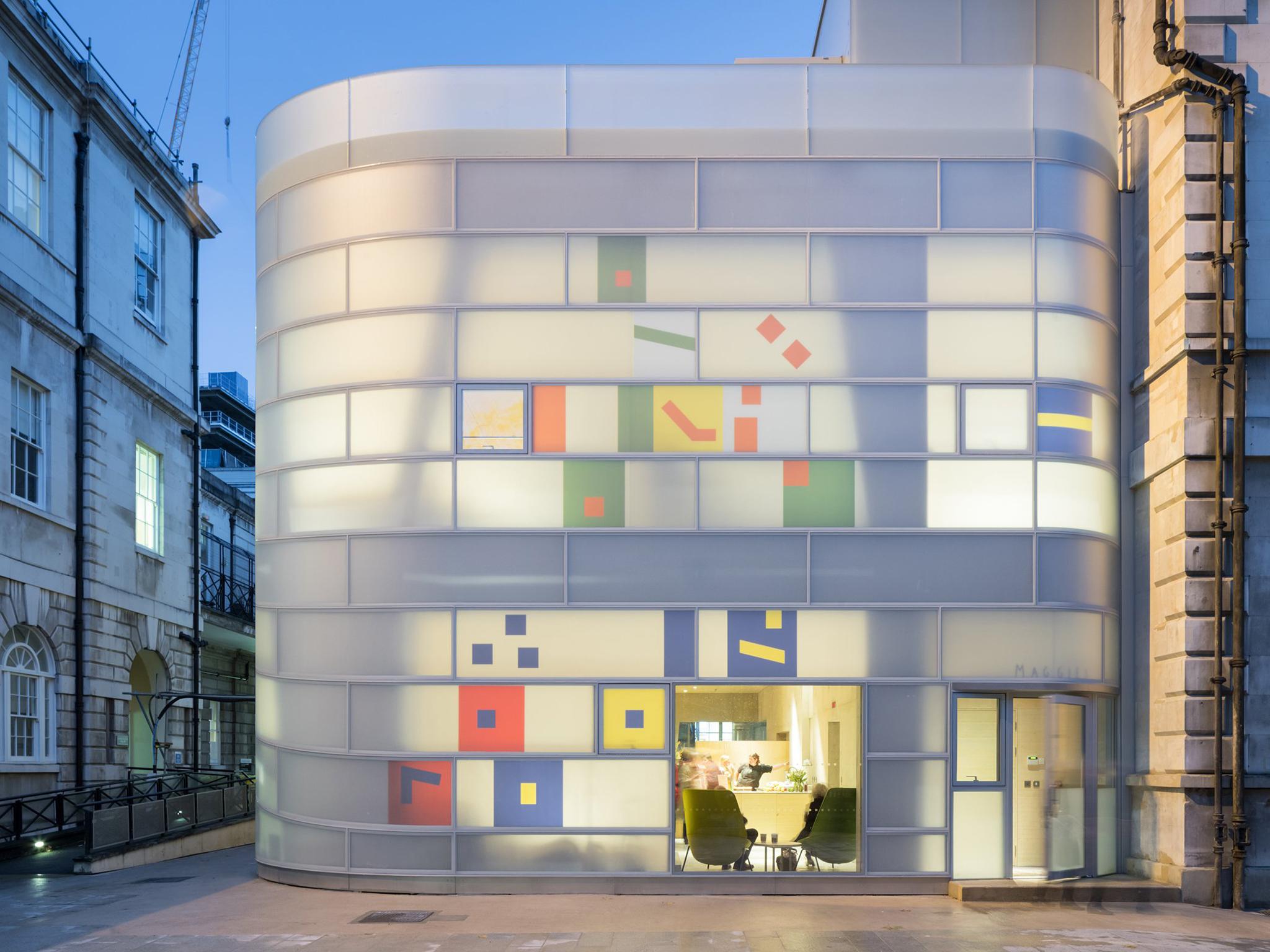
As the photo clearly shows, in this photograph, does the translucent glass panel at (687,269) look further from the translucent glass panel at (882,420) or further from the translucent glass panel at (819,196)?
the translucent glass panel at (882,420)

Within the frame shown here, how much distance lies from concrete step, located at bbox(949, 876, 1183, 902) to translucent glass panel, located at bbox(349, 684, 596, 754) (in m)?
Result: 4.56

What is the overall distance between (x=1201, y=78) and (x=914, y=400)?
4.95 m

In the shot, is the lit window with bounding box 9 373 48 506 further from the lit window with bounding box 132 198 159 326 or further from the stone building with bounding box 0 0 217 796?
the lit window with bounding box 132 198 159 326

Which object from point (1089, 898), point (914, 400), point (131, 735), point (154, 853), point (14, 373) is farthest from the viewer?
point (131, 735)

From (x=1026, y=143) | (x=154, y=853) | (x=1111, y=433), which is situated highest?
(x=1026, y=143)

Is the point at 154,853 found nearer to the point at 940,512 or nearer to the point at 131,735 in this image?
the point at 131,735

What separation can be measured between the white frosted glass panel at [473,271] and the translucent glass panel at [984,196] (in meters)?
4.64

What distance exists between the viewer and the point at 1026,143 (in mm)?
16172

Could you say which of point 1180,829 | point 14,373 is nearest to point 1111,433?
point 1180,829

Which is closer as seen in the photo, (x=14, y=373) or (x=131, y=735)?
(x=14, y=373)

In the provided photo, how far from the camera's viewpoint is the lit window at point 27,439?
71.2 feet

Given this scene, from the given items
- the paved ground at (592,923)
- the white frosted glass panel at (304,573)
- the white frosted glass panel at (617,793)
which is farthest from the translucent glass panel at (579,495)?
the paved ground at (592,923)

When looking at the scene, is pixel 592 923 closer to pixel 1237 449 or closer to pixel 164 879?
pixel 164 879

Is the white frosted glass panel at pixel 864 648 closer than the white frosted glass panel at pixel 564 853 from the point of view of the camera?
No
